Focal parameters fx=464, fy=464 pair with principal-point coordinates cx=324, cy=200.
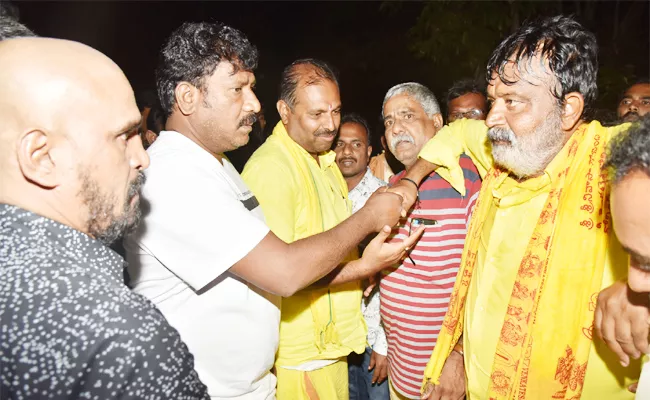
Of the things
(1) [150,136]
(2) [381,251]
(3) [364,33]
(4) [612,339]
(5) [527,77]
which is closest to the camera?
(4) [612,339]

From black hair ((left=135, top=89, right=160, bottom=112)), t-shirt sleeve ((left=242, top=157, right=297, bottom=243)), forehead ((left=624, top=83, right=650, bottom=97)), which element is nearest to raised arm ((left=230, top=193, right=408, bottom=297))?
t-shirt sleeve ((left=242, top=157, right=297, bottom=243))

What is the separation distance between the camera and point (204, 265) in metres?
1.83

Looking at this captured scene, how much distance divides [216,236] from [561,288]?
1465 millimetres

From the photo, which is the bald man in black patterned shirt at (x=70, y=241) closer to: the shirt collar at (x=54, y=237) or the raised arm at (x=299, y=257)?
the shirt collar at (x=54, y=237)

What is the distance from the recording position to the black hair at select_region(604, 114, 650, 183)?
51.8 inches

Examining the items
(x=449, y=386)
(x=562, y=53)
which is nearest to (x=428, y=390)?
(x=449, y=386)

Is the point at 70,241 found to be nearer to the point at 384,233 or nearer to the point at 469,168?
the point at 384,233

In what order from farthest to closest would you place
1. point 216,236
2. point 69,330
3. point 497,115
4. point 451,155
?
point 451,155 → point 497,115 → point 216,236 → point 69,330

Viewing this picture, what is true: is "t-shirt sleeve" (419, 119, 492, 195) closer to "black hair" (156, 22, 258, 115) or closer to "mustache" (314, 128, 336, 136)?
"mustache" (314, 128, 336, 136)

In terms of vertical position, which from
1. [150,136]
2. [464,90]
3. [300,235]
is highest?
[464,90]

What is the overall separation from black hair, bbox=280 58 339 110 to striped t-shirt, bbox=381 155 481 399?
941 millimetres

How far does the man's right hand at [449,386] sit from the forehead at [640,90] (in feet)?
11.6

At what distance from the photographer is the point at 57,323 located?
1.00 metres

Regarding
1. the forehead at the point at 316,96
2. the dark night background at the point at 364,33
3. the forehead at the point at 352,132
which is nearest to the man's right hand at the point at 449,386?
the forehead at the point at 316,96
